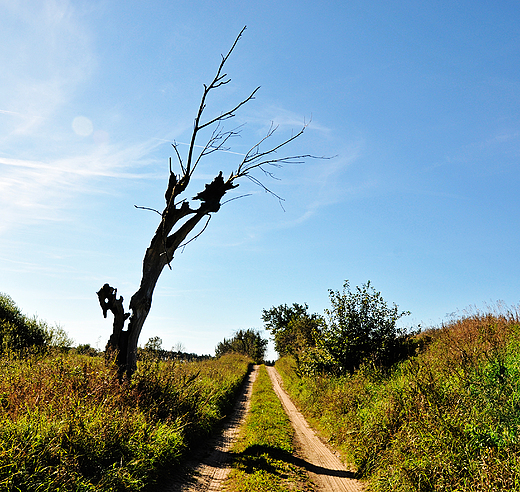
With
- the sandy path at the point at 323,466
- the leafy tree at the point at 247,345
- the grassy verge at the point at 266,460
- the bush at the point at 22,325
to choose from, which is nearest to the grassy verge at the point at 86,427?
the grassy verge at the point at 266,460

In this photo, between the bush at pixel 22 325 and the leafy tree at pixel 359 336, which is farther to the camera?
the bush at pixel 22 325

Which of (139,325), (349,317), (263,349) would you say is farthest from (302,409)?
(263,349)

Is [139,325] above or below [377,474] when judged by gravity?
above

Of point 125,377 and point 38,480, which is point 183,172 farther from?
point 38,480

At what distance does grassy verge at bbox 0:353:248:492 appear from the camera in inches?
177

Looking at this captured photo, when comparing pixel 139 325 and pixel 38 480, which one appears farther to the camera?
pixel 139 325

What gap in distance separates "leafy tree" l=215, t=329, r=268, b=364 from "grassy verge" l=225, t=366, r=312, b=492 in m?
51.6

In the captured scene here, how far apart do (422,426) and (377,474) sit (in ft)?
4.43

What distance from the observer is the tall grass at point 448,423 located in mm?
5051

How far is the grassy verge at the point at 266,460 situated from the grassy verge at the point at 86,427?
4.43ft

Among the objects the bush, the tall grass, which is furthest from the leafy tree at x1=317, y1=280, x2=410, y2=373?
the bush

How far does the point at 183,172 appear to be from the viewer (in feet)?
38.8

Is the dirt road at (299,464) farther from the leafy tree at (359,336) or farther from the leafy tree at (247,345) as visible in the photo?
the leafy tree at (247,345)

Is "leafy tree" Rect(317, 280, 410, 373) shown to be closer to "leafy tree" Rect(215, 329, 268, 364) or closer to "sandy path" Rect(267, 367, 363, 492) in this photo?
"sandy path" Rect(267, 367, 363, 492)
